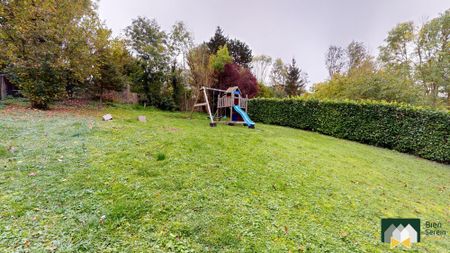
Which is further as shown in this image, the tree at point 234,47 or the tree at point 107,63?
the tree at point 234,47

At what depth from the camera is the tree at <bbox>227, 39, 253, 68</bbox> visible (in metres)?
17.6

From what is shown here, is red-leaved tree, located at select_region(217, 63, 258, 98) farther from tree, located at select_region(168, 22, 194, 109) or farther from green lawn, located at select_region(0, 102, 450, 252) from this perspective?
green lawn, located at select_region(0, 102, 450, 252)

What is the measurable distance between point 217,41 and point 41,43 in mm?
12206

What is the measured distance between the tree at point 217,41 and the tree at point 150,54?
168 inches

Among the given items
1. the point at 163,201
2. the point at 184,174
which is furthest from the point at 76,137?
the point at 163,201

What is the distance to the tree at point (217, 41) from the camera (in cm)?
1700

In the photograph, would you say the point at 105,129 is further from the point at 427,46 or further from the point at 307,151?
the point at 427,46

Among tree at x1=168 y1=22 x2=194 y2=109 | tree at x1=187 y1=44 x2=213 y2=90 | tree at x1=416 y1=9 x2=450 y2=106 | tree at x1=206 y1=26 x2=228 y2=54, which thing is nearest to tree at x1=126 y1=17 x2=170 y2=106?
tree at x1=168 y1=22 x2=194 y2=109

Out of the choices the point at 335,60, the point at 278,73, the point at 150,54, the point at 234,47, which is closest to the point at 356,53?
the point at 335,60

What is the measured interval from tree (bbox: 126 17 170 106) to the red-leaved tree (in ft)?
14.0

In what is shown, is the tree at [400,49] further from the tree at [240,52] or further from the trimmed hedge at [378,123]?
the tree at [240,52]

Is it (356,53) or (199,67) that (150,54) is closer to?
(199,67)

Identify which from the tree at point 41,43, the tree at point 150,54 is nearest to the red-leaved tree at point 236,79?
the tree at point 150,54

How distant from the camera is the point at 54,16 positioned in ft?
24.1
